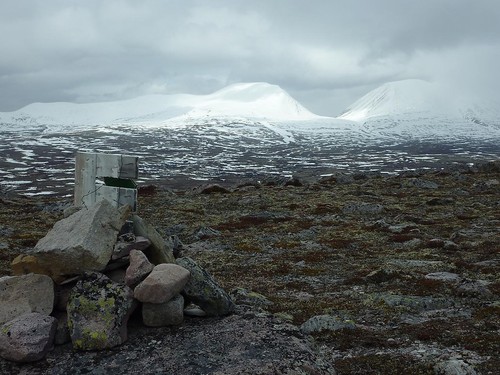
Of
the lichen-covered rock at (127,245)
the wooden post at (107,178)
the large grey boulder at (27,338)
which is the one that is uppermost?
the wooden post at (107,178)

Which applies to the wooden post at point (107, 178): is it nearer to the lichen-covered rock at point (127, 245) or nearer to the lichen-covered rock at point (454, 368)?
the lichen-covered rock at point (127, 245)

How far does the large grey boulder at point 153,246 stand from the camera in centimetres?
1298

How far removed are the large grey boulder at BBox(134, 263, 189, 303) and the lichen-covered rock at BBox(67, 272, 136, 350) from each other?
426 mm

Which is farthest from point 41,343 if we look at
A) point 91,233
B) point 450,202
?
point 450,202

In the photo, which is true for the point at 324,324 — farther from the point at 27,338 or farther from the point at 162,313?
the point at 27,338

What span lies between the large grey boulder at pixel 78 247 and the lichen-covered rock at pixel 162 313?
1646 millimetres

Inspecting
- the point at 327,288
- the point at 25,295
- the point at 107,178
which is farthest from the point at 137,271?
the point at 327,288

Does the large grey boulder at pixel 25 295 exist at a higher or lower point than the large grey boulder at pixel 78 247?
lower

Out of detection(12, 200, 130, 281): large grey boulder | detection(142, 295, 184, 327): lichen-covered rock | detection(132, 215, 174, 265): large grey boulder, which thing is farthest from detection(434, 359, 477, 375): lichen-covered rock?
detection(12, 200, 130, 281): large grey boulder

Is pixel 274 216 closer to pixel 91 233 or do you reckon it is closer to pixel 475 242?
pixel 475 242

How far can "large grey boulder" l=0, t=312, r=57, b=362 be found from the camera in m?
9.87

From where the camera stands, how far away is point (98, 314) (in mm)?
10516

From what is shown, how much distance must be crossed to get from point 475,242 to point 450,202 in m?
19.5

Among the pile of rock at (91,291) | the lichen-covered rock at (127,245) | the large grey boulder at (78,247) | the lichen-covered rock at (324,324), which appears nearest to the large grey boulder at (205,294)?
the pile of rock at (91,291)
